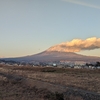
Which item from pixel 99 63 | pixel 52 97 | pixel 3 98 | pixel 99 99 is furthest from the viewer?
pixel 99 63

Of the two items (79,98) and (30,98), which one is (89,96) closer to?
(79,98)

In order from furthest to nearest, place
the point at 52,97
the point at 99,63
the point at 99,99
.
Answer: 1. the point at 99,63
2. the point at 52,97
3. the point at 99,99

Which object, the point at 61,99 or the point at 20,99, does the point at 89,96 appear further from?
the point at 20,99

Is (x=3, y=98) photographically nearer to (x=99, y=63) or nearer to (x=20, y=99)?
(x=20, y=99)

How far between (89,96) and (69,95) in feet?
5.43

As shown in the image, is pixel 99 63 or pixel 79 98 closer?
pixel 79 98

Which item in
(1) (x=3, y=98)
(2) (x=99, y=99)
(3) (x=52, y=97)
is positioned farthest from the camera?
(1) (x=3, y=98)

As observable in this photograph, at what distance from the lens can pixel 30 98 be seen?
22547 mm

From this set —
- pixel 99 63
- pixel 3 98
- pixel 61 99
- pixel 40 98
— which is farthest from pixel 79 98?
pixel 99 63

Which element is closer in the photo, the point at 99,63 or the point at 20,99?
the point at 20,99

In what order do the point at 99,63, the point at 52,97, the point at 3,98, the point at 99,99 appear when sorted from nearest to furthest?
1. the point at 99,99
2. the point at 52,97
3. the point at 3,98
4. the point at 99,63

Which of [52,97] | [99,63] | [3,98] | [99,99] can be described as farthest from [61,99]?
[99,63]

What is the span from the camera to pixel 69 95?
22469mm

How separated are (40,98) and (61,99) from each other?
2.02 metres
